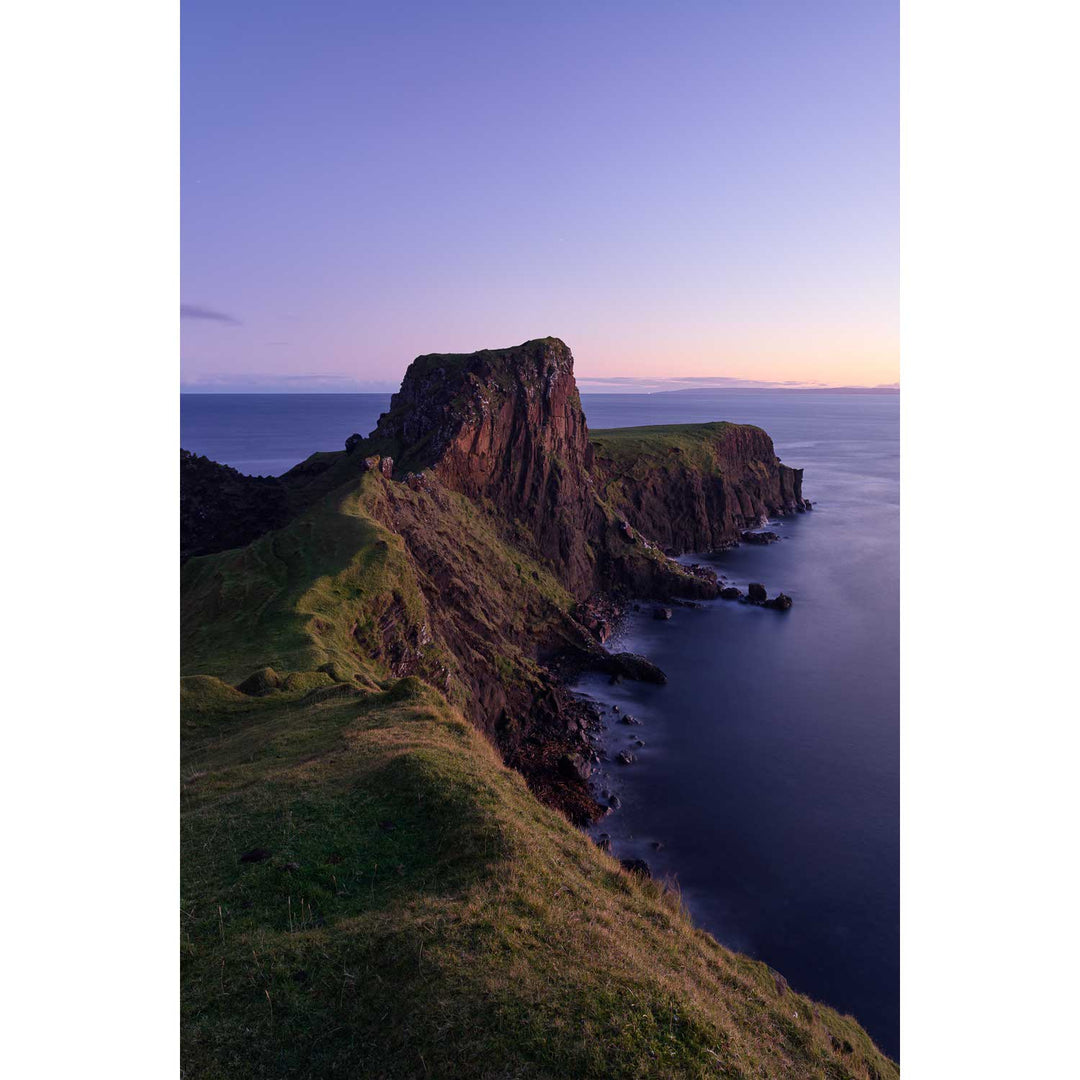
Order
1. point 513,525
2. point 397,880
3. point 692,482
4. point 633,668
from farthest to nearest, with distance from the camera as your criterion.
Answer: point 692,482
point 513,525
point 633,668
point 397,880

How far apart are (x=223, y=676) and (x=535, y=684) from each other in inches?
1091

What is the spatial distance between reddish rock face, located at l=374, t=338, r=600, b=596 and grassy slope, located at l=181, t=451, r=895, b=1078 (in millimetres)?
50559

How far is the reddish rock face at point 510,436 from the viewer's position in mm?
71062

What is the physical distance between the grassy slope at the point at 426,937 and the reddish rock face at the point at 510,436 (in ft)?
166

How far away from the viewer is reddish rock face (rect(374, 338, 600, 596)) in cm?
7106

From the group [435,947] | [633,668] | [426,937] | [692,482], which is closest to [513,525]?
[633,668]

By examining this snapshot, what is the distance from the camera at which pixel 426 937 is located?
10320mm

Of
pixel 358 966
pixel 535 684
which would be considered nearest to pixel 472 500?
pixel 535 684

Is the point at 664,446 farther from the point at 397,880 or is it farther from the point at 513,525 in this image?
the point at 397,880

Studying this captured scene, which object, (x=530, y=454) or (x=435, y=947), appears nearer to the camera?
(x=435, y=947)

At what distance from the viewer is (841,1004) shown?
1166 inches

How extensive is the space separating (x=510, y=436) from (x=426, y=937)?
6915 cm

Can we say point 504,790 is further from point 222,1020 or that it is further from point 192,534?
point 192,534
